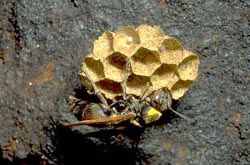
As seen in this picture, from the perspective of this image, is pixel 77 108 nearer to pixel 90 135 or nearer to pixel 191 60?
pixel 90 135

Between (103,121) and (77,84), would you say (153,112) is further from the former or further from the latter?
(77,84)

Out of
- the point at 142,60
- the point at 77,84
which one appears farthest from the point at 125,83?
the point at 77,84

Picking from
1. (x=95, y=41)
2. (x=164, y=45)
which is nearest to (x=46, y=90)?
(x=95, y=41)

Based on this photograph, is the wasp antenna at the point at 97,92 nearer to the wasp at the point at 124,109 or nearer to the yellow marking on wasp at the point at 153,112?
the wasp at the point at 124,109

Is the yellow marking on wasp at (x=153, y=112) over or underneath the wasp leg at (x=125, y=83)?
underneath

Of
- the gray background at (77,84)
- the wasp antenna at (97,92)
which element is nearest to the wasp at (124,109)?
the wasp antenna at (97,92)

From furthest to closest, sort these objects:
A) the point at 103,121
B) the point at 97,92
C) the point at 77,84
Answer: the point at 77,84, the point at 97,92, the point at 103,121

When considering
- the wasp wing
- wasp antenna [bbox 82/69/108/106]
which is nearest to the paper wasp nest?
wasp antenna [bbox 82/69/108/106]
